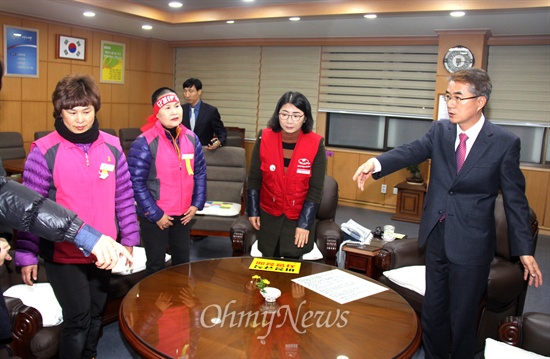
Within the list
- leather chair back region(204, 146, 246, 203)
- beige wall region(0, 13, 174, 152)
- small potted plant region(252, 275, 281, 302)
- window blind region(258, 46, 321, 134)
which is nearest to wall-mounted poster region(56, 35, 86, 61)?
beige wall region(0, 13, 174, 152)

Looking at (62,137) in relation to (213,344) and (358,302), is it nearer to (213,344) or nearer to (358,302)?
(213,344)

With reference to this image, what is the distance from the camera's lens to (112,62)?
8.09m

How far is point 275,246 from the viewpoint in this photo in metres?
3.05

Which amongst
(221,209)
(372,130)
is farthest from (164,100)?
(372,130)

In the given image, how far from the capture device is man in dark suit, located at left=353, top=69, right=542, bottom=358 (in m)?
2.23

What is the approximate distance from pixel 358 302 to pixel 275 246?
3.05 feet

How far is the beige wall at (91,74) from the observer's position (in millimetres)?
6891

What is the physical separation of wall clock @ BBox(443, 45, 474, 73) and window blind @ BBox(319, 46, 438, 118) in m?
0.49

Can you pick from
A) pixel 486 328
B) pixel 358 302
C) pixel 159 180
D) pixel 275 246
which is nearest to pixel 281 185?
pixel 275 246

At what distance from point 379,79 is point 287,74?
1.55 m

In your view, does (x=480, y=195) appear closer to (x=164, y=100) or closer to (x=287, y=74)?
(x=164, y=100)

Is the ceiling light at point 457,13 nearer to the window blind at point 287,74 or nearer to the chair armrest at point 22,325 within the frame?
the window blind at point 287,74

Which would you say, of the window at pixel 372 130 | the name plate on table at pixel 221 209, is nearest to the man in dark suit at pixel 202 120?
the name plate on table at pixel 221 209

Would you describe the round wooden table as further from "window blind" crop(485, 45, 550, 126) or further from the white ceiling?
"window blind" crop(485, 45, 550, 126)
